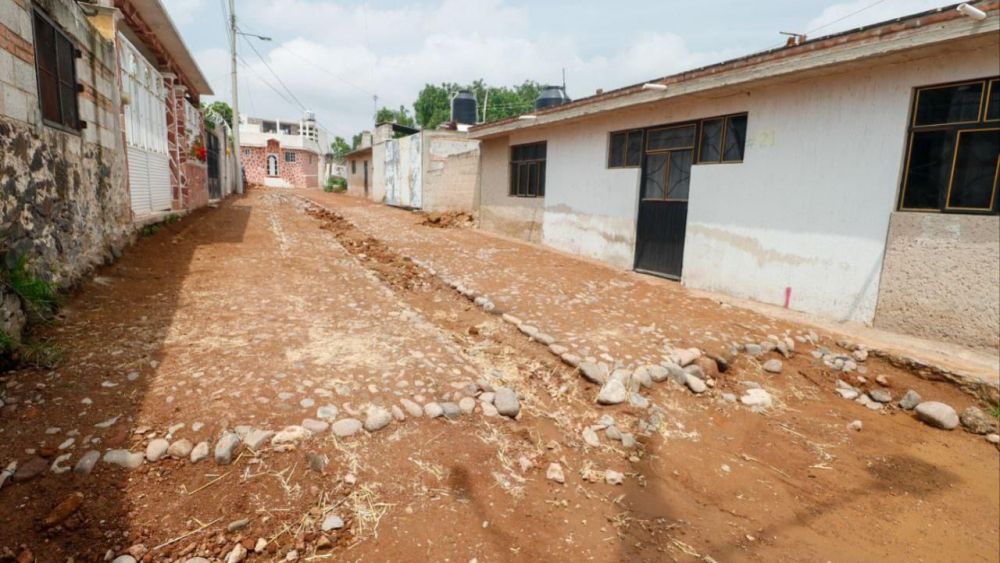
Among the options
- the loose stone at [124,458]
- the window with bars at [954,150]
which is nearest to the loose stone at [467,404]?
the loose stone at [124,458]

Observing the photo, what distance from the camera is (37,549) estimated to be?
2197mm

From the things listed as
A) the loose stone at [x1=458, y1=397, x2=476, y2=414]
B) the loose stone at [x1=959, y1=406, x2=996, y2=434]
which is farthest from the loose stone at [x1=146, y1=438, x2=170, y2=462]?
the loose stone at [x1=959, y1=406, x2=996, y2=434]

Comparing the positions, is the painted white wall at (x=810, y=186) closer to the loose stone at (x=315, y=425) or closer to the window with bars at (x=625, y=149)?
the window with bars at (x=625, y=149)

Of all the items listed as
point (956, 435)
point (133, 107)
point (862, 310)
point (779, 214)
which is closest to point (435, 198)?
point (133, 107)

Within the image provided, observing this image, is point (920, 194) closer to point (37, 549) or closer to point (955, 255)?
point (955, 255)

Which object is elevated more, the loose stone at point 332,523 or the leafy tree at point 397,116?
the leafy tree at point 397,116

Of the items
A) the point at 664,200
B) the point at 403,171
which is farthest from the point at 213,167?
the point at 664,200

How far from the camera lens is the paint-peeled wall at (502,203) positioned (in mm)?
13109

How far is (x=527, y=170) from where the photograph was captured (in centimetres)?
1341

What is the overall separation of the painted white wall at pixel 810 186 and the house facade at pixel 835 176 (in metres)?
0.02

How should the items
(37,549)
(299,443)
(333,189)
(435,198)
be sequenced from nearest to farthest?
1. (37,549)
2. (299,443)
3. (435,198)
4. (333,189)

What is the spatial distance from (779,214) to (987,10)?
2859mm

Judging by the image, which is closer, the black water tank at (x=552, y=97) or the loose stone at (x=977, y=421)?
the loose stone at (x=977, y=421)

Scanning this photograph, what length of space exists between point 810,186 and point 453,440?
18.9ft
